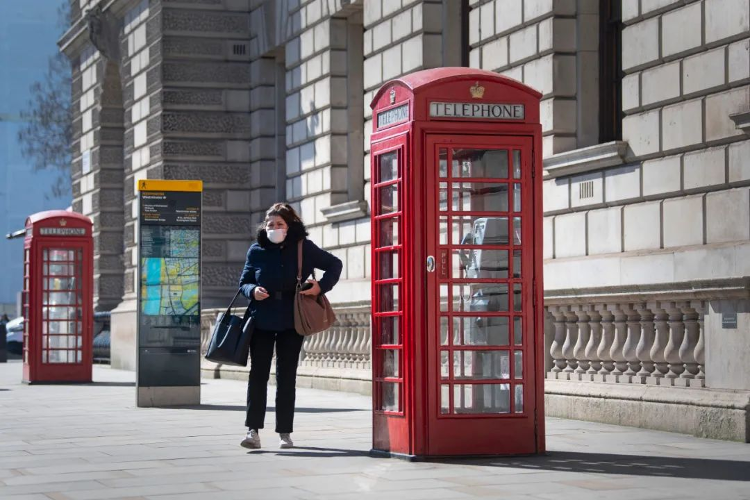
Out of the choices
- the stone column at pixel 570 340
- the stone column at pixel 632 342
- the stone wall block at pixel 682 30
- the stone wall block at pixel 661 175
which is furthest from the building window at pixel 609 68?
the stone column at pixel 632 342

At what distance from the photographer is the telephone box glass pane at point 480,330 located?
9.47 m

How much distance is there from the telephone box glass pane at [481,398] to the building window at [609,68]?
17.6ft

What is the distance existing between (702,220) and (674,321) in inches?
35.6

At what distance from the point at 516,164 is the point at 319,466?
7.40ft

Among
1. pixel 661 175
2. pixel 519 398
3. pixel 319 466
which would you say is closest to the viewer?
pixel 319 466

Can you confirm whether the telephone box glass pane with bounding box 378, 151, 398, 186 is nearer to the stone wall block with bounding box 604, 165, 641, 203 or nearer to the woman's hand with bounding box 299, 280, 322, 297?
the woman's hand with bounding box 299, 280, 322, 297

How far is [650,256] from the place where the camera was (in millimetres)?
12320

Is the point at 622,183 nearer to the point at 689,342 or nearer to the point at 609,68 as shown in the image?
the point at 609,68

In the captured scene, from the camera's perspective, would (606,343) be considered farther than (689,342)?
Yes

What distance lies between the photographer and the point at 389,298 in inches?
384

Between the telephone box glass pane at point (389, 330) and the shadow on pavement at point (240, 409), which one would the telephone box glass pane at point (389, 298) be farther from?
the shadow on pavement at point (240, 409)

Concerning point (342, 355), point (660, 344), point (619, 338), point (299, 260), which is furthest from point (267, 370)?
point (342, 355)

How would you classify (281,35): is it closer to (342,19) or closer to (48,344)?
(342,19)

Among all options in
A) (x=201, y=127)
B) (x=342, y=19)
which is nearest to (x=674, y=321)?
(x=342, y=19)
